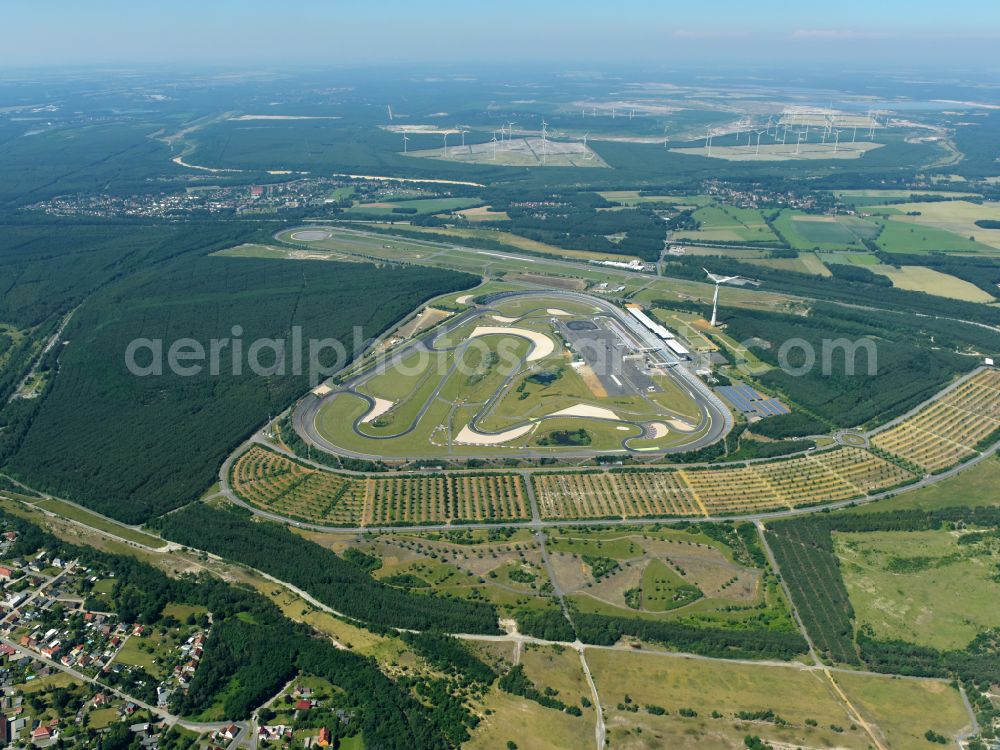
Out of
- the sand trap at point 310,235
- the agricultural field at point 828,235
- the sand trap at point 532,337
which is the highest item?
the agricultural field at point 828,235

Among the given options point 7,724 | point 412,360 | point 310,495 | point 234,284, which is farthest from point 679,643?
point 234,284

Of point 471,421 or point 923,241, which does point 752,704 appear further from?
point 923,241

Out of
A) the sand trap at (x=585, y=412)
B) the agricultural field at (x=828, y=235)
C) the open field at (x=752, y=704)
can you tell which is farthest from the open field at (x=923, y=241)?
the open field at (x=752, y=704)

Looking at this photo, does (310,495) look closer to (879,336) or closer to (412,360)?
(412,360)

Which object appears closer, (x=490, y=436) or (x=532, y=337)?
(x=490, y=436)

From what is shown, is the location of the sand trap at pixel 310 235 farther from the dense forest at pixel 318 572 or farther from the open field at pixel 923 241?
the open field at pixel 923 241

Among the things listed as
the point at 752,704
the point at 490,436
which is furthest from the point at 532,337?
the point at 752,704

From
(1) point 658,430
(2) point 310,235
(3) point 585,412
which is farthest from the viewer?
(2) point 310,235
